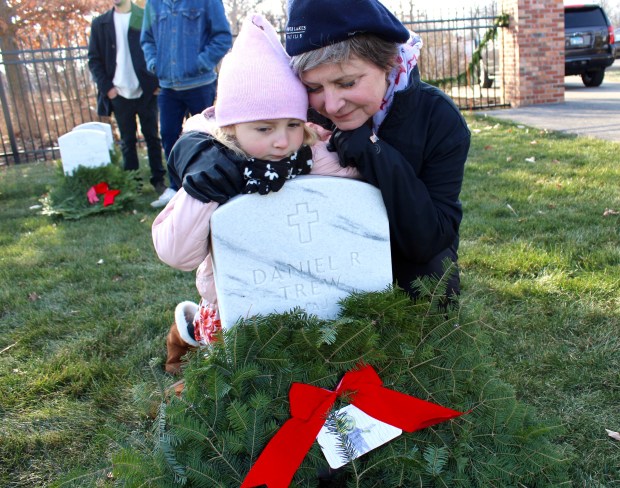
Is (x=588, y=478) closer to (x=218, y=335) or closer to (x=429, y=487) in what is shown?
(x=429, y=487)

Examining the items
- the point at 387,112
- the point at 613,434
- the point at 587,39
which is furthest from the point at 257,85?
the point at 587,39

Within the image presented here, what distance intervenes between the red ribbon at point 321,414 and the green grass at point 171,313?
0.41 m

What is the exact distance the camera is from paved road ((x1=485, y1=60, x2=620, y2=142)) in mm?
7656

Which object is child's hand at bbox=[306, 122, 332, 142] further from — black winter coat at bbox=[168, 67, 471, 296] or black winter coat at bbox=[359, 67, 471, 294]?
black winter coat at bbox=[359, 67, 471, 294]

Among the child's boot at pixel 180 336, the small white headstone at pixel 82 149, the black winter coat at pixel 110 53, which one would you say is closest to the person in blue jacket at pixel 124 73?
the black winter coat at pixel 110 53

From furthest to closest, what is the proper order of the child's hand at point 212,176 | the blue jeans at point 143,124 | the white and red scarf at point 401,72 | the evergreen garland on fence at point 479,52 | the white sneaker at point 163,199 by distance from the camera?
the evergreen garland on fence at point 479,52, the blue jeans at point 143,124, the white sneaker at point 163,199, the white and red scarf at point 401,72, the child's hand at point 212,176

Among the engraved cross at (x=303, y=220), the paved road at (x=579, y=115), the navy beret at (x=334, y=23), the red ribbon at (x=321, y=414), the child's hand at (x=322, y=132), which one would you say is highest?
the navy beret at (x=334, y=23)

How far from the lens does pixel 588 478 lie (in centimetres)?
195

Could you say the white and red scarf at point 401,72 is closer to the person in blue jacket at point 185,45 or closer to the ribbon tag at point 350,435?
the ribbon tag at point 350,435

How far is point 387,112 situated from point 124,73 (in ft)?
15.6

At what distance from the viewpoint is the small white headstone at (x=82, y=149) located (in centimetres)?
622

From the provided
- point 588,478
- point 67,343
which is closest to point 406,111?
point 588,478

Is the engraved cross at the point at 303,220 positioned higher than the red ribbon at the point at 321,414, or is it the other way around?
the engraved cross at the point at 303,220

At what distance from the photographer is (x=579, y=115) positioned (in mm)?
9102
